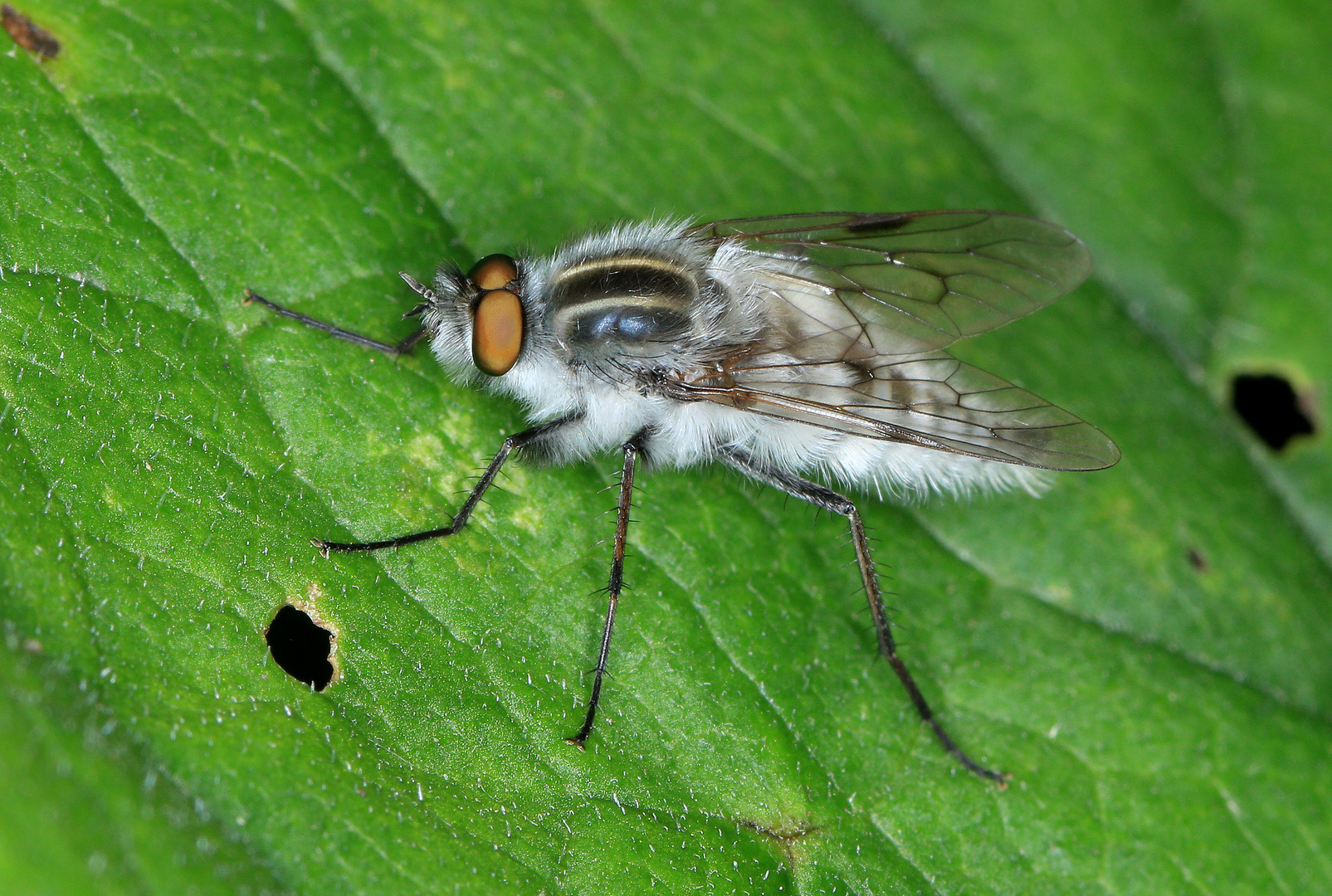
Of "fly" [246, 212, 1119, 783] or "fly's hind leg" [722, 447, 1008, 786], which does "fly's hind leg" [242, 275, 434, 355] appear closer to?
"fly" [246, 212, 1119, 783]

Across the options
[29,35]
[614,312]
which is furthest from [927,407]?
[29,35]

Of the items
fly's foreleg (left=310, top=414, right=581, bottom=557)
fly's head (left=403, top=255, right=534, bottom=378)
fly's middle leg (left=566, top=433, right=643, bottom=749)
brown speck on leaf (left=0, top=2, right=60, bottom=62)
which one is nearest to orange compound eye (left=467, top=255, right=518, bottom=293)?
fly's head (left=403, top=255, right=534, bottom=378)

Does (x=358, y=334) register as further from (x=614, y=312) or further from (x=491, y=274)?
(x=614, y=312)

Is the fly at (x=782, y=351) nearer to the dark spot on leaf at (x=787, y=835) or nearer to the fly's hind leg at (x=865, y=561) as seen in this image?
the fly's hind leg at (x=865, y=561)

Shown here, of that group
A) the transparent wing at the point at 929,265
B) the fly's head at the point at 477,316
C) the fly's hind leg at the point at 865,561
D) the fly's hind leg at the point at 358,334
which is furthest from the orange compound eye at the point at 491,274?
the fly's hind leg at the point at 865,561

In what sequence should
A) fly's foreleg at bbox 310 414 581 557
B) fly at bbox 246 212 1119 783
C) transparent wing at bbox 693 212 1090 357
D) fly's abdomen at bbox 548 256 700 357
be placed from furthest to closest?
transparent wing at bbox 693 212 1090 357, fly's abdomen at bbox 548 256 700 357, fly at bbox 246 212 1119 783, fly's foreleg at bbox 310 414 581 557

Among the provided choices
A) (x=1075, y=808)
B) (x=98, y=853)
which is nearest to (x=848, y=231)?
(x=1075, y=808)
